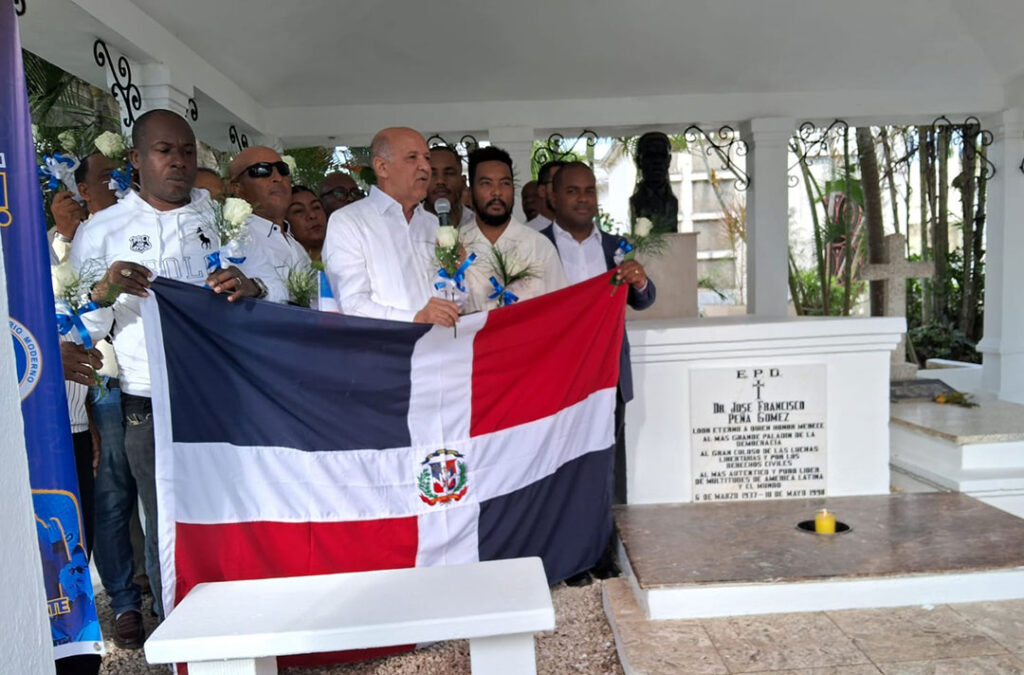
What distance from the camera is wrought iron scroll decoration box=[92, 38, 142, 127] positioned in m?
3.90

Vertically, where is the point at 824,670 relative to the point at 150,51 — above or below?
below

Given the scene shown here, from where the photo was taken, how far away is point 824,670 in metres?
2.54

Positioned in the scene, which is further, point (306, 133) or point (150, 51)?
point (306, 133)

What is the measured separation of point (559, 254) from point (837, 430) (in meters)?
1.62

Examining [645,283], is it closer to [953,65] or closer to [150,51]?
[150,51]

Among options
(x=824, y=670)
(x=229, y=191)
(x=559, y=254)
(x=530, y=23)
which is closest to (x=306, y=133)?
(x=530, y=23)

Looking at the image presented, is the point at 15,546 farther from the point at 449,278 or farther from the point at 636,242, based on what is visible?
the point at 636,242

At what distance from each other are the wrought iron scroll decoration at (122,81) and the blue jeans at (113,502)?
1822 millimetres

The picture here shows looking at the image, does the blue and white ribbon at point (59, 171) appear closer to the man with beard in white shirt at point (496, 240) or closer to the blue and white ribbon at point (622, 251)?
the man with beard in white shirt at point (496, 240)

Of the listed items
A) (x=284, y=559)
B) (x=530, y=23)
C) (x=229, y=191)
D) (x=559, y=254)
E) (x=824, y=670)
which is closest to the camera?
(x=824, y=670)

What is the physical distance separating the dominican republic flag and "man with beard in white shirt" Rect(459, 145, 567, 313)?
28cm

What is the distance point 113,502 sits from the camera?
9.84 feet

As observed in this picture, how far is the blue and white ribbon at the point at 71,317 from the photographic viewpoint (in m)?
2.51

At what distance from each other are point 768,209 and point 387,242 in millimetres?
4313
